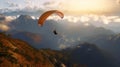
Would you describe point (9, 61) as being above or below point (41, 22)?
below

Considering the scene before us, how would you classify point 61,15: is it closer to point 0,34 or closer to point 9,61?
point 9,61

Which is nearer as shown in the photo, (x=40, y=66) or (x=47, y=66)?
(x=40, y=66)

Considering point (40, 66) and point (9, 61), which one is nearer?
point (9, 61)

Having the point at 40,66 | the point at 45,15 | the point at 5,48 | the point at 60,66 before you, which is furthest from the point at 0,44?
the point at 60,66

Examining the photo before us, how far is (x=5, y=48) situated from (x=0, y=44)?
257 cm

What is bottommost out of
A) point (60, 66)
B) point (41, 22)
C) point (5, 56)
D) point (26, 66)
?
point (60, 66)

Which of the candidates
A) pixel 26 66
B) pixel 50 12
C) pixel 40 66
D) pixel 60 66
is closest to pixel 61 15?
pixel 50 12

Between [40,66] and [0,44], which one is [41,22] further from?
[40,66]

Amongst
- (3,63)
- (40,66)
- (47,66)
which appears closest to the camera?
(3,63)

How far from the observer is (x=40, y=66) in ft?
367

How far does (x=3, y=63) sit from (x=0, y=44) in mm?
12831

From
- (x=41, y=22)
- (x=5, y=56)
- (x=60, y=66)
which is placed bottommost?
(x=60, y=66)

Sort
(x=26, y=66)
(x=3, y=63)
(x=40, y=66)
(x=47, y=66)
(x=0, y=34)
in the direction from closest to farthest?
(x=3, y=63) → (x=26, y=66) → (x=0, y=34) → (x=40, y=66) → (x=47, y=66)

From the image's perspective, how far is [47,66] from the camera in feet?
396
